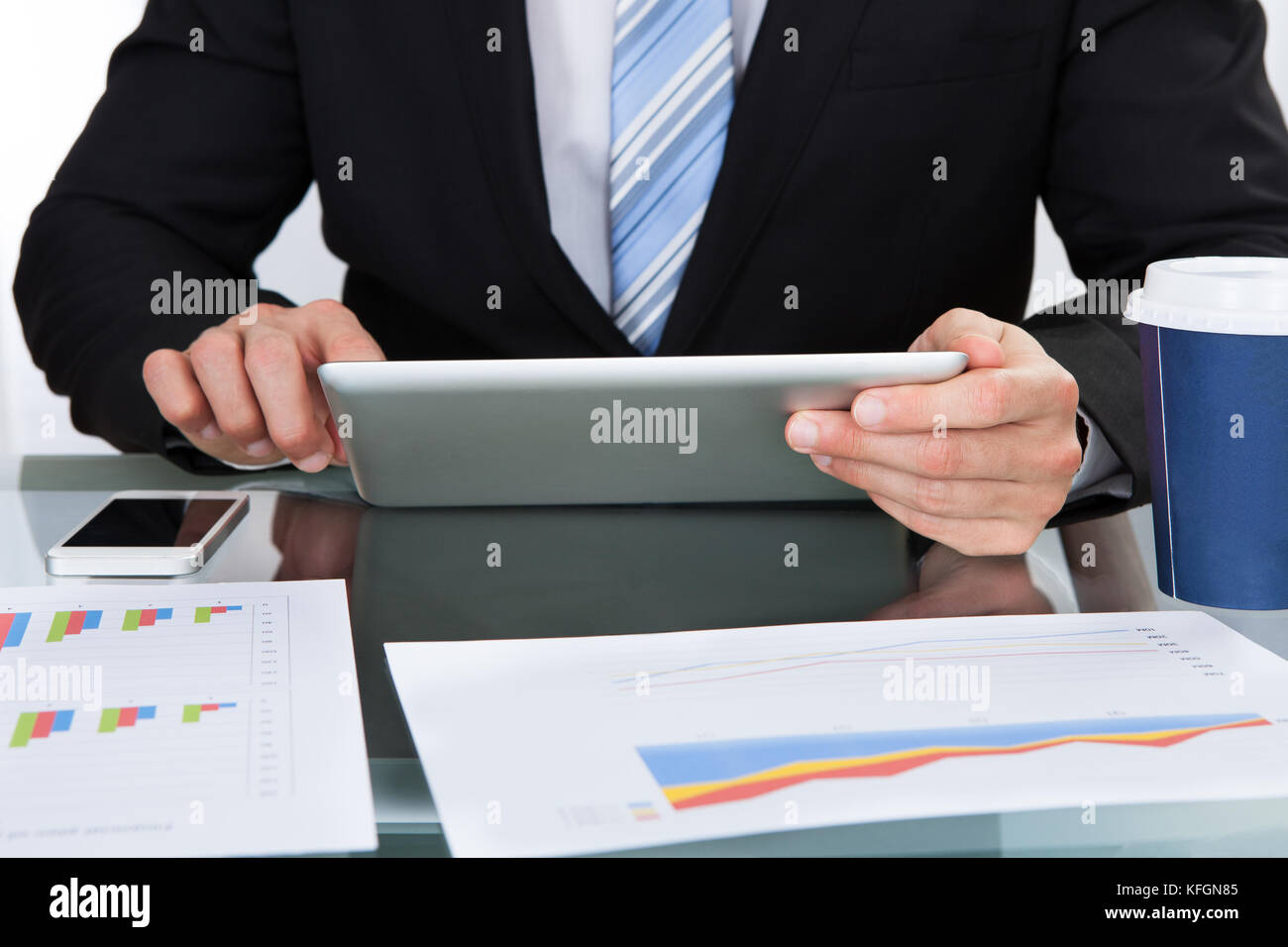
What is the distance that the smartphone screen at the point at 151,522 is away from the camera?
2.25ft

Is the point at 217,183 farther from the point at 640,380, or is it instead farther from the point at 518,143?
the point at 640,380

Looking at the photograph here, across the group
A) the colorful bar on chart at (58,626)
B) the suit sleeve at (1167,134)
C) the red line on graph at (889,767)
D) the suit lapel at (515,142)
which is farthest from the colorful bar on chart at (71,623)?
the suit sleeve at (1167,134)

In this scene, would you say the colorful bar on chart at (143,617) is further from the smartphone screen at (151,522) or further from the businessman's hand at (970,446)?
the businessman's hand at (970,446)

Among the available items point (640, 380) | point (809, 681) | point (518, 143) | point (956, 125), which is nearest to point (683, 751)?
point (809, 681)

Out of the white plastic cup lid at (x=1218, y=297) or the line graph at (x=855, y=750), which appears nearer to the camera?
the line graph at (x=855, y=750)

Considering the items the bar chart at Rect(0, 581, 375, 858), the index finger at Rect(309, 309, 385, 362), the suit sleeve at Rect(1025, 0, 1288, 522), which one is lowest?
the bar chart at Rect(0, 581, 375, 858)

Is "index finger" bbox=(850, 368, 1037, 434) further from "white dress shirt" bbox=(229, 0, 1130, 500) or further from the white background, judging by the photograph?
the white background

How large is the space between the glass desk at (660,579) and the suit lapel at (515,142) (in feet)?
1.14

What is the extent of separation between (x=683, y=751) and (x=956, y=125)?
94cm

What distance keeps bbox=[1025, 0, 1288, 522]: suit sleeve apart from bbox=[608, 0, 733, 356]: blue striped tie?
38 centimetres

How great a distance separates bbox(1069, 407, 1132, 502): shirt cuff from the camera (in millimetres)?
757

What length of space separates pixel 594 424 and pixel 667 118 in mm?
557

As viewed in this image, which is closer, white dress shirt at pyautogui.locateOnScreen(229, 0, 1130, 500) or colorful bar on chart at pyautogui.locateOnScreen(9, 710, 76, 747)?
colorful bar on chart at pyautogui.locateOnScreen(9, 710, 76, 747)

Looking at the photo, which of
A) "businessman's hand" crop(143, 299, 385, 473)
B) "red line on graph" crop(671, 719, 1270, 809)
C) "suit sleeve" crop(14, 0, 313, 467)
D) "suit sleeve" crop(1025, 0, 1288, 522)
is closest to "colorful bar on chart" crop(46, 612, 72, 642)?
"businessman's hand" crop(143, 299, 385, 473)
